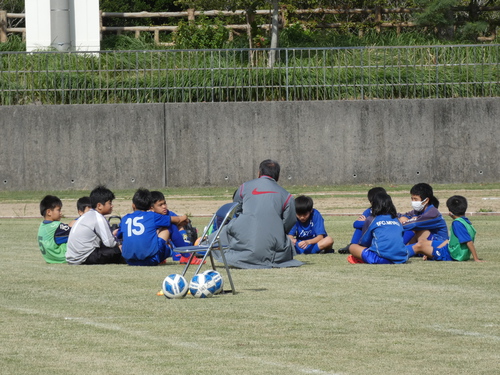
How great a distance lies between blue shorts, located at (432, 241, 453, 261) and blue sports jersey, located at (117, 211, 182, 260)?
3.34 m

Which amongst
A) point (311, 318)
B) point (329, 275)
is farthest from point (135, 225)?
point (311, 318)

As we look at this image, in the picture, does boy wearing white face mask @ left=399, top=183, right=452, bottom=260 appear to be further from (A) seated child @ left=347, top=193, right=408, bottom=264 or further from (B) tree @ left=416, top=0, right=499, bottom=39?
(B) tree @ left=416, top=0, right=499, bottom=39

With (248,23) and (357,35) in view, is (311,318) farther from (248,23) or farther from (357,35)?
(357,35)

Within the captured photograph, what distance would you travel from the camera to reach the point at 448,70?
25.1m

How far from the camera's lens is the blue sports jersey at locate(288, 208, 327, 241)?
13.3 meters

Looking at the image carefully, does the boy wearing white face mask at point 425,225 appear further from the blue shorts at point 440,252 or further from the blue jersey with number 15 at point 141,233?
the blue jersey with number 15 at point 141,233

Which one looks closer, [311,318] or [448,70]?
[311,318]

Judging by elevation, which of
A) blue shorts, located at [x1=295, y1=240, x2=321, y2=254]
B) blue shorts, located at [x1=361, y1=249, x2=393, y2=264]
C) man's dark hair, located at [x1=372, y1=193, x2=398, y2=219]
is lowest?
blue shorts, located at [x1=295, y1=240, x2=321, y2=254]

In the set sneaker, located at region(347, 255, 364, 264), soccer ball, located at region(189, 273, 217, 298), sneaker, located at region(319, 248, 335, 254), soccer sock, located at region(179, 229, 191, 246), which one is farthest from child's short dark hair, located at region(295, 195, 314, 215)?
soccer ball, located at region(189, 273, 217, 298)

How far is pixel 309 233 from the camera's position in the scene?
13414 millimetres

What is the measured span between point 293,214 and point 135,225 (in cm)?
186

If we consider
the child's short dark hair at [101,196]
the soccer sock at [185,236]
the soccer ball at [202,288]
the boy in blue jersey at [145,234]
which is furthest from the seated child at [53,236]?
the soccer ball at [202,288]

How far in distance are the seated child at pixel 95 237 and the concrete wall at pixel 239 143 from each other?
43.0 ft

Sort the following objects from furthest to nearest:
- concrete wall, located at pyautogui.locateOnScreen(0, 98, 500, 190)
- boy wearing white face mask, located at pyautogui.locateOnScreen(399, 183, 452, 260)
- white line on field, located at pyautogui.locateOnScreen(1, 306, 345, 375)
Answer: concrete wall, located at pyautogui.locateOnScreen(0, 98, 500, 190) < boy wearing white face mask, located at pyautogui.locateOnScreen(399, 183, 452, 260) < white line on field, located at pyautogui.locateOnScreen(1, 306, 345, 375)
